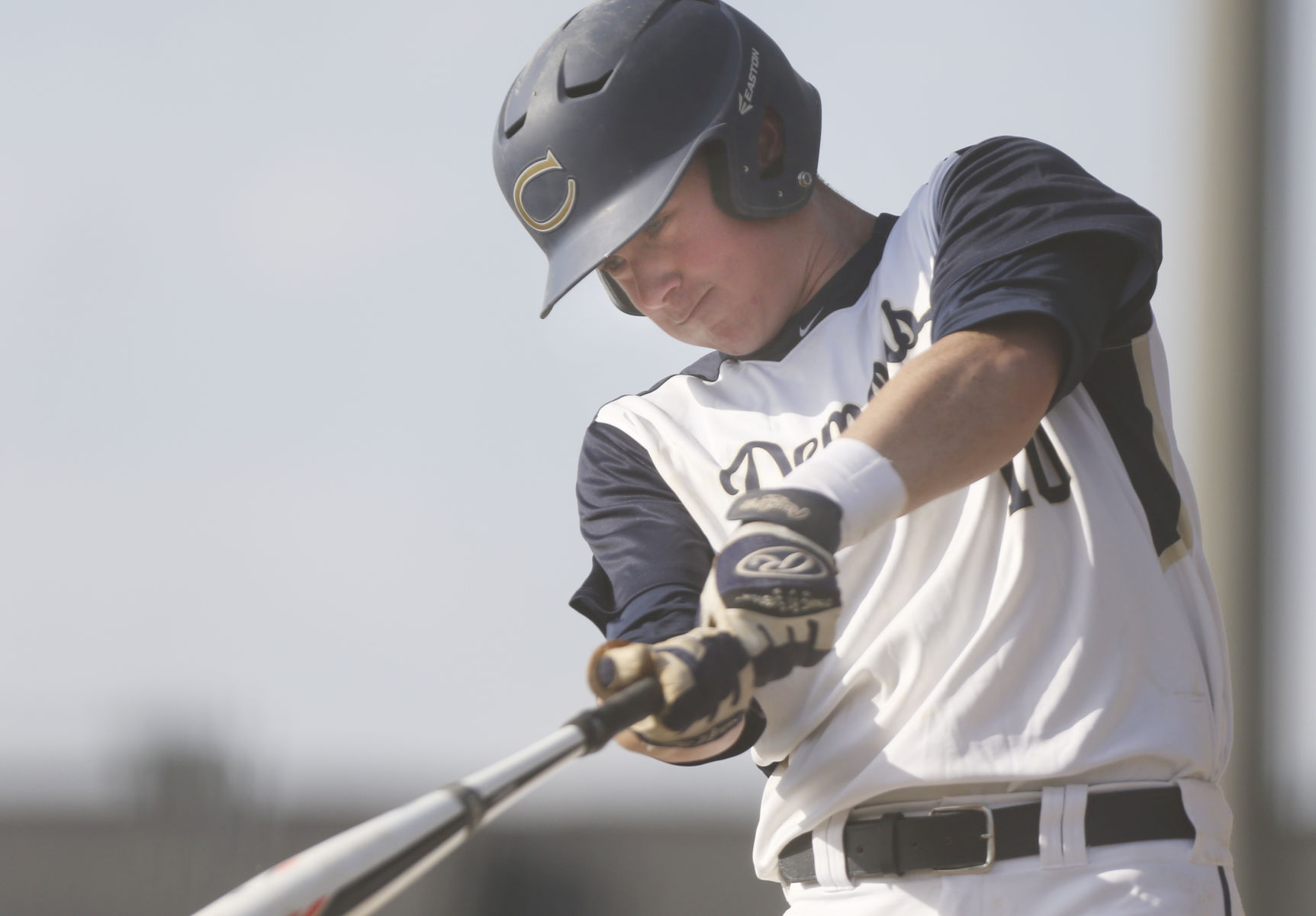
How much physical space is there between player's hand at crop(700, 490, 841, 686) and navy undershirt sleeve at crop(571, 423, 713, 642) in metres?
0.53

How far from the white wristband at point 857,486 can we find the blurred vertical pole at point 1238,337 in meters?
2.75

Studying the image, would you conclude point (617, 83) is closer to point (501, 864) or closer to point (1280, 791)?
point (1280, 791)

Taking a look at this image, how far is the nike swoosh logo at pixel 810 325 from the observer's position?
8.00ft

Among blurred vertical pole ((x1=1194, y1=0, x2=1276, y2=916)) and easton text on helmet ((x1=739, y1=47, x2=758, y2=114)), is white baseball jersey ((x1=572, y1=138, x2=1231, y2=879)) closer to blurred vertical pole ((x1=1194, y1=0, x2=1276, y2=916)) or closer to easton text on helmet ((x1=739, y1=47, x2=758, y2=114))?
easton text on helmet ((x1=739, y1=47, x2=758, y2=114))

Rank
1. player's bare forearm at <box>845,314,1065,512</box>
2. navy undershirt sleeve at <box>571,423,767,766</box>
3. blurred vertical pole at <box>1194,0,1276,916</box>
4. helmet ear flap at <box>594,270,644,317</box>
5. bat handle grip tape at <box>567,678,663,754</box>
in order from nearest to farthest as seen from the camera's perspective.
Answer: bat handle grip tape at <box>567,678,663,754</box> → player's bare forearm at <box>845,314,1065,512</box> → navy undershirt sleeve at <box>571,423,767,766</box> → helmet ear flap at <box>594,270,644,317</box> → blurred vertical pole at <box>1194,0,1276,916</box>

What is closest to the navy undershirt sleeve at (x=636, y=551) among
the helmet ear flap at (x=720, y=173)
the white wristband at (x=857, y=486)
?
the helmet ear flap at (x=720, y=173)

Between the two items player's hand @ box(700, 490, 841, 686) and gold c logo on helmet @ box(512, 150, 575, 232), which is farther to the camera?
gold c logo on helmet @ box(512, 150, 575, 232)

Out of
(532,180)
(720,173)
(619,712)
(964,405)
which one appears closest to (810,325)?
(720,173)

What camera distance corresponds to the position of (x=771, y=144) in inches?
102

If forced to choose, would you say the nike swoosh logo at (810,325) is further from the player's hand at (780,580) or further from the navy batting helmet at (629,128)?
the player's hand at (780,580)

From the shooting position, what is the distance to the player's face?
2.44 meters

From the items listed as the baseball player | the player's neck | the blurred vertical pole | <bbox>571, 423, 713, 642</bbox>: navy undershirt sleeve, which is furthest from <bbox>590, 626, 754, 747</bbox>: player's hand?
the blurred vertical pole

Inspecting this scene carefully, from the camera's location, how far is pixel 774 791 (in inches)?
88.0

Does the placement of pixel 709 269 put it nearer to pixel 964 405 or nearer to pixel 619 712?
pixel 964 405
